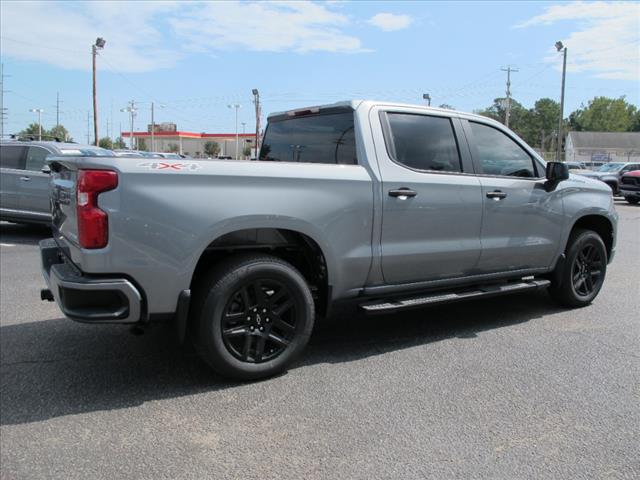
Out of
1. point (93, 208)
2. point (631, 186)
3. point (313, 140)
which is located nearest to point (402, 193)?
point (313, 140)

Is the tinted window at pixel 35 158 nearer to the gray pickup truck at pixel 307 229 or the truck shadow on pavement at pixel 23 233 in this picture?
the truck shadow on pavement at pixel 23 233

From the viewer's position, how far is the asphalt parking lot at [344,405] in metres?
2.96

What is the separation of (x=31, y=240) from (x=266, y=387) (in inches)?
349

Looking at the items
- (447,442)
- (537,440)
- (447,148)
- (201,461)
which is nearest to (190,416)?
(201,461)

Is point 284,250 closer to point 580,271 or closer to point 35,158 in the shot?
point 580,271

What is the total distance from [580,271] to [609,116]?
137 meters

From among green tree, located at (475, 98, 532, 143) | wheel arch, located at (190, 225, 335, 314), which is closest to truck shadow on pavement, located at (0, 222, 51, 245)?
wheel arch, located at (190, 225, 335, 314)

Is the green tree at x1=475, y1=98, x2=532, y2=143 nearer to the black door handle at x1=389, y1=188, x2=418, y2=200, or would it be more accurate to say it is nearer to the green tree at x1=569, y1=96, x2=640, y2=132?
the green tree at x1=569, y1=96, x2=640, y2=132

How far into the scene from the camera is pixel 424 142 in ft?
15.6

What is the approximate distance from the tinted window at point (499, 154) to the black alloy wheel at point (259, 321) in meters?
2.30

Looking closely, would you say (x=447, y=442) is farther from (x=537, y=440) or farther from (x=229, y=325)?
(x=229, y=325)

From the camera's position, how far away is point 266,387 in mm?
3902

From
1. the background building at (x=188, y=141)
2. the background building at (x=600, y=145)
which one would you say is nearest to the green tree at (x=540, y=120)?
the background building at (x=600, y=145)

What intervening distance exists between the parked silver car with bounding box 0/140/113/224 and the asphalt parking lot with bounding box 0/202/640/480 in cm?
584
